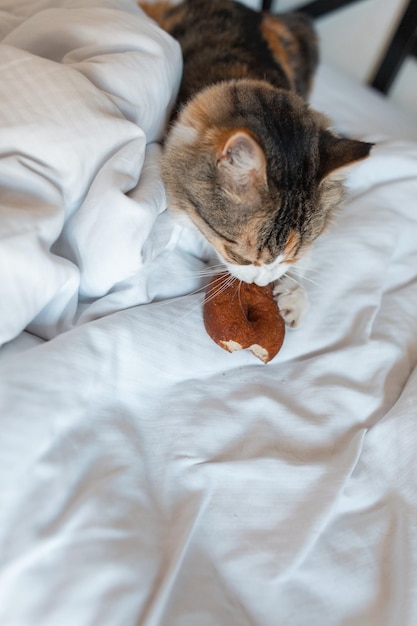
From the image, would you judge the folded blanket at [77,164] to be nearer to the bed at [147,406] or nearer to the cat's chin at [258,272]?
the bed at [147,406]

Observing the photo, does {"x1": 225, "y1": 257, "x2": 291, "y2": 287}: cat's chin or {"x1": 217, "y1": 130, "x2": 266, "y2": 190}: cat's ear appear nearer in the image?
{"x1": 217, "y1": 130, "x2": 266, "y2": 190}: cat's ear

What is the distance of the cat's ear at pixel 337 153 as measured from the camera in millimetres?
875

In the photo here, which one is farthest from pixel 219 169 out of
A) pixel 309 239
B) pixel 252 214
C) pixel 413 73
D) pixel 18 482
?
pixel 413 73

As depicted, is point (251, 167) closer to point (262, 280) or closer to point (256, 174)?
point (256, 174)

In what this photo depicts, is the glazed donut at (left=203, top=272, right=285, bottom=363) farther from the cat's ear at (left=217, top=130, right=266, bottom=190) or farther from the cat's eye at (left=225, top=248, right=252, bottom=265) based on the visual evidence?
the cat's ear at (left=217, top=130, right=266, bottom=190)

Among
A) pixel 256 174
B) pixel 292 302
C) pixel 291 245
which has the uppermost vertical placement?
pixel 256 174

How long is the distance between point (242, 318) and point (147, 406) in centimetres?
25

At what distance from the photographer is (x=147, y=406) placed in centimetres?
85

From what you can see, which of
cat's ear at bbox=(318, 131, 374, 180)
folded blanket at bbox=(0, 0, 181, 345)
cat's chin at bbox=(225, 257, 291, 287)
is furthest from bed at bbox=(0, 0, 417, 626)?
cat's ear at bbox=(318, 131, 374, 180)

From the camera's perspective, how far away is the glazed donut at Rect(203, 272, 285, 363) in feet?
2.97

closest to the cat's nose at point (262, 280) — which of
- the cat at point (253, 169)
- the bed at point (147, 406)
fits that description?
the cat at point (253, 169)

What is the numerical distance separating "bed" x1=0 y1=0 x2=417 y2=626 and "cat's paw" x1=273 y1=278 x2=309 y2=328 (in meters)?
→ 0.04

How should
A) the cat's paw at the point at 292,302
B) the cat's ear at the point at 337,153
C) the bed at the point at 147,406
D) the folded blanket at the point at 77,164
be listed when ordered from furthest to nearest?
the cat's paw at the point at 292,302
the cat's ear at the point at 337,153
the folded blanket at the point at 77,164
the bed at the point at 147,406

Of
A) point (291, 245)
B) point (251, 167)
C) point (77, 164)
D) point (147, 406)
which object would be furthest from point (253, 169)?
point (147, 406)
